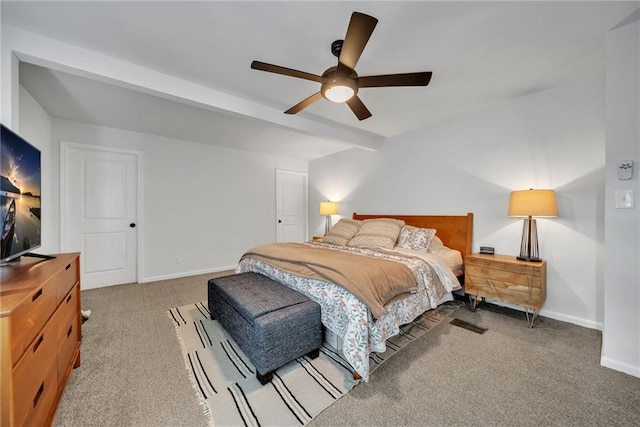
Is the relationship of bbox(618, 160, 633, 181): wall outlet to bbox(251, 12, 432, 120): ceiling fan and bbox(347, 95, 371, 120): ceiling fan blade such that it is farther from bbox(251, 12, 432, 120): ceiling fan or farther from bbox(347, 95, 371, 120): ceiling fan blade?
bbox(347, 95, 371, 120): ceiling fan blade

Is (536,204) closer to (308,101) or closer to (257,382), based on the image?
(308,101)

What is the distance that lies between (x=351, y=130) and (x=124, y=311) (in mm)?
3682

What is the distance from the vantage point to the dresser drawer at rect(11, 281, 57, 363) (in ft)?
2.94

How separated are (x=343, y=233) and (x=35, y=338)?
3035 mm

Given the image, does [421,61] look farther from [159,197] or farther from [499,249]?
[159,197]

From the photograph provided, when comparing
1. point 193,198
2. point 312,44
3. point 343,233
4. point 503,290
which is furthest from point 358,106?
point 193,198

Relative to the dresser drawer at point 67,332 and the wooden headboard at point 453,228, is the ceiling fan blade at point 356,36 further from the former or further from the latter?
the wooden headboard at point 453,228

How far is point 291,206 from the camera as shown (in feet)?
18.4

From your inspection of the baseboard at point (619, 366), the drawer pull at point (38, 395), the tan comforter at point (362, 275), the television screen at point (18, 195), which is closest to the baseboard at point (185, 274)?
the television screen at point (18, 195)

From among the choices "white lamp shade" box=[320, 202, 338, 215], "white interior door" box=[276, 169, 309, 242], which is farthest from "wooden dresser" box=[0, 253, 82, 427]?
"white interior door" box=[276, 169, 309, 242]

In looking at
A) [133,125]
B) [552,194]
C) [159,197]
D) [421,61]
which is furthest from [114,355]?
[552,194]

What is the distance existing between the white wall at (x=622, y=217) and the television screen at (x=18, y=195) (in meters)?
3.78

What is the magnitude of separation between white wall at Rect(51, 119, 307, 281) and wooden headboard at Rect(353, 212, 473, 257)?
10.0 ft

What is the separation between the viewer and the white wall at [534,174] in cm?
236
